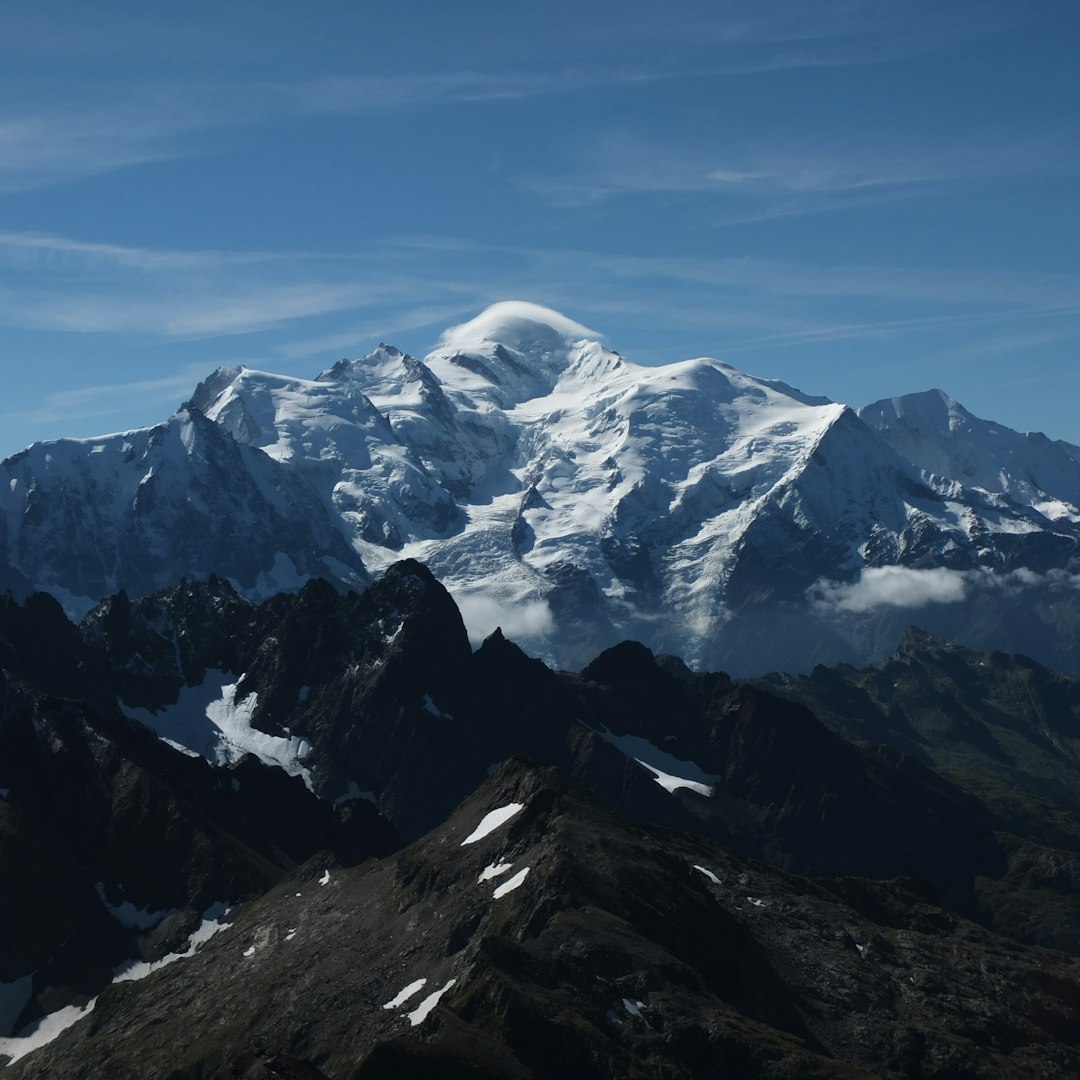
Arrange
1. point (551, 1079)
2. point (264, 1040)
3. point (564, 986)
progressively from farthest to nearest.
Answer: point (264, 1040), point (564, 986), point (551, 1079)

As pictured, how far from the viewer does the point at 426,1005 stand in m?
185

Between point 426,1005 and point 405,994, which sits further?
point 405,994

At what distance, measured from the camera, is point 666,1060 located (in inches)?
6801

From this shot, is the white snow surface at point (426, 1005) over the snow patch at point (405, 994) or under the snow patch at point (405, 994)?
over

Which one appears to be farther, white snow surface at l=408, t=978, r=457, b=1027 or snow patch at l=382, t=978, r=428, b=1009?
snow patch at l=382, t=978, r=428, b=1009

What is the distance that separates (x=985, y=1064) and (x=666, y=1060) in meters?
42.7

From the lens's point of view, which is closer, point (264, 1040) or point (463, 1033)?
point (463, 1033)

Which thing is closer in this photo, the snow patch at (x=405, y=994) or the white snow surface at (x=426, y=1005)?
the white snow surface at (x=426, y=1005)

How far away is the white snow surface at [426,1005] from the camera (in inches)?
7160

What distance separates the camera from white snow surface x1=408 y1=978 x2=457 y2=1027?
181875mm

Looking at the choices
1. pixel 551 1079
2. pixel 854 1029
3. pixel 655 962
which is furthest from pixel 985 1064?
pixel 551 1079

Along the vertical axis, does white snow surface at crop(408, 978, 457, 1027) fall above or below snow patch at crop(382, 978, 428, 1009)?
above

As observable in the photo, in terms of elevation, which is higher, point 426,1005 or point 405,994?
point 426,1005

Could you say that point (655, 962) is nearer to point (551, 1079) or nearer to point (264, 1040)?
point (551, 1079)
